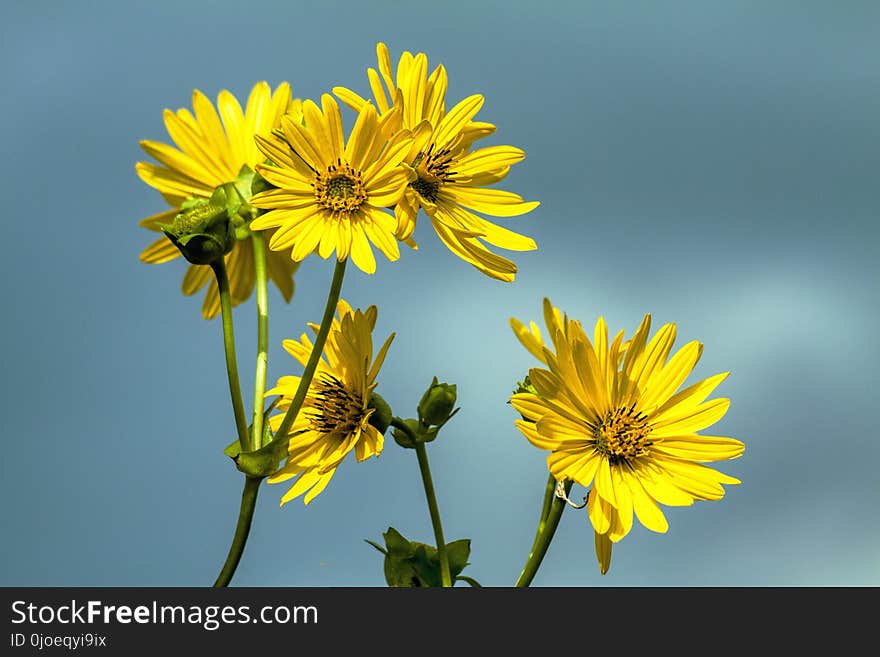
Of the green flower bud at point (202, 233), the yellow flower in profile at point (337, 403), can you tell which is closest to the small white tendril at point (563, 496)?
the yellow flower in profile at point (337, 403)

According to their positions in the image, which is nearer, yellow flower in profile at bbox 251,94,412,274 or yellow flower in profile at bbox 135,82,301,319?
yellow flower in profile at bbox 251,94,412,274

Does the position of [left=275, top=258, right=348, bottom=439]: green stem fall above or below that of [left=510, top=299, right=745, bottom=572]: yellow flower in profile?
above

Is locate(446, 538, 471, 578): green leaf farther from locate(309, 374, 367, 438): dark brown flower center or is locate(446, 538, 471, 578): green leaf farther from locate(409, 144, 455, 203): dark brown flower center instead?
locate(409, 144, 455, 203): dark brown flower center

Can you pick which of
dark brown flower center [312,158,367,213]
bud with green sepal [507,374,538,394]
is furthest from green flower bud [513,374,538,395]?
dark brown flower center [312,158,367,213]

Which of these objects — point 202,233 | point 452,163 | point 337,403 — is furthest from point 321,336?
point 452,163
